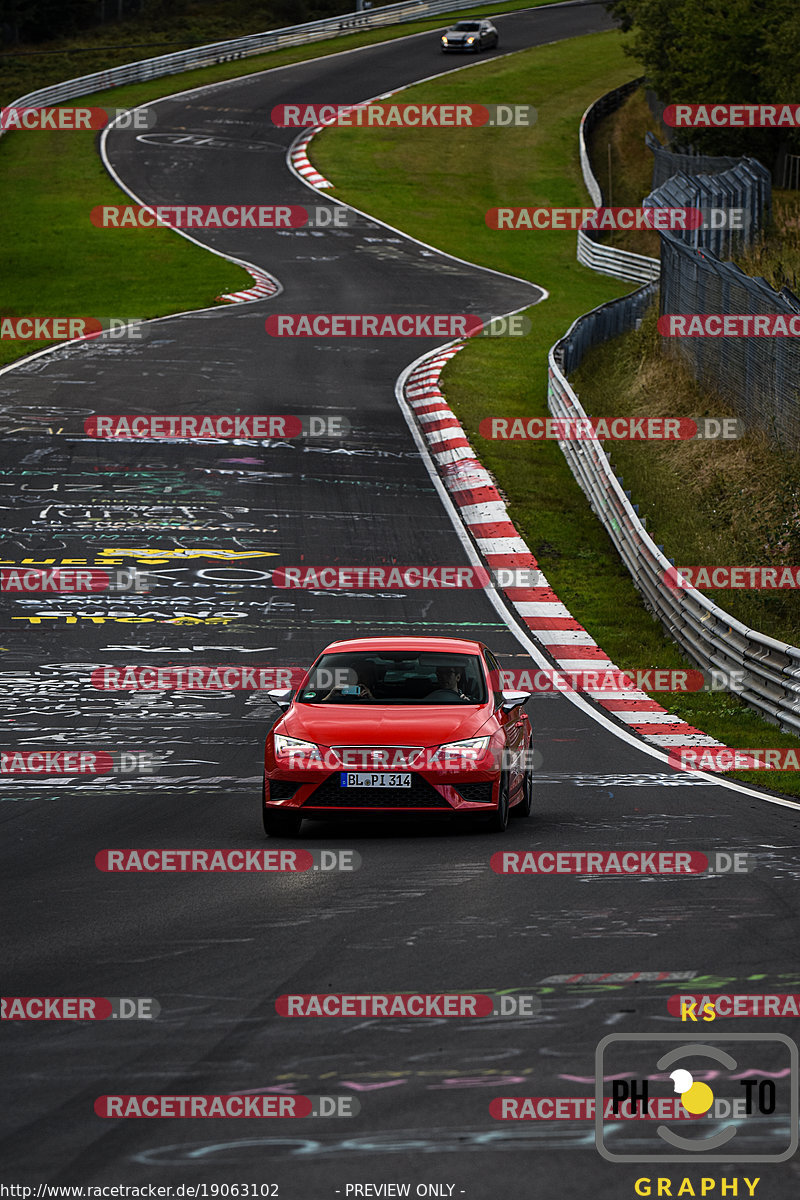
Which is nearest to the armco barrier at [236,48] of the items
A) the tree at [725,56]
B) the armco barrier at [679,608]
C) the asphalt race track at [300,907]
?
the tree at [725,56]

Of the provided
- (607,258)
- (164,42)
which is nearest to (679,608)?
(607,258)

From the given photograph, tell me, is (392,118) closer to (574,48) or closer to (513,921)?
(574,48)

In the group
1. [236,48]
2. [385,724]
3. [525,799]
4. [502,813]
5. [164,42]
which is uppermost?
[164,42]

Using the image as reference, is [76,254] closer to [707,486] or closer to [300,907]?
[707,486]

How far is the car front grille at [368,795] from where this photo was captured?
10.5 m

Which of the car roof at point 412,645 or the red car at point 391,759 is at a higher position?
the car roof at point 412,645

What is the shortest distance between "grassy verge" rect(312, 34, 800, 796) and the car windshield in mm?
2782

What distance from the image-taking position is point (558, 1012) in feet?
21.3

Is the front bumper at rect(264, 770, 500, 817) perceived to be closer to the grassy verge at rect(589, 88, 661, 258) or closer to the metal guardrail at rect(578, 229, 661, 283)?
the metal guardrail at rect(578, 229, 661, 283)

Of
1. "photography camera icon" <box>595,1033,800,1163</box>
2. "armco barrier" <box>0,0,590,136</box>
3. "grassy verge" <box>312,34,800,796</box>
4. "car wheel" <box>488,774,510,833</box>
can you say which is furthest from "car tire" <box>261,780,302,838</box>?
"armco barrier" <box>0,0,590,136</box>

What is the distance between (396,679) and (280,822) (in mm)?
1773

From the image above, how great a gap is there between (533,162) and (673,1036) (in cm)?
6056

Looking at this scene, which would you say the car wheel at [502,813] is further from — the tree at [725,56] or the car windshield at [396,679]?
the tree at [725,56]

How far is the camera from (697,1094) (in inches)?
215
